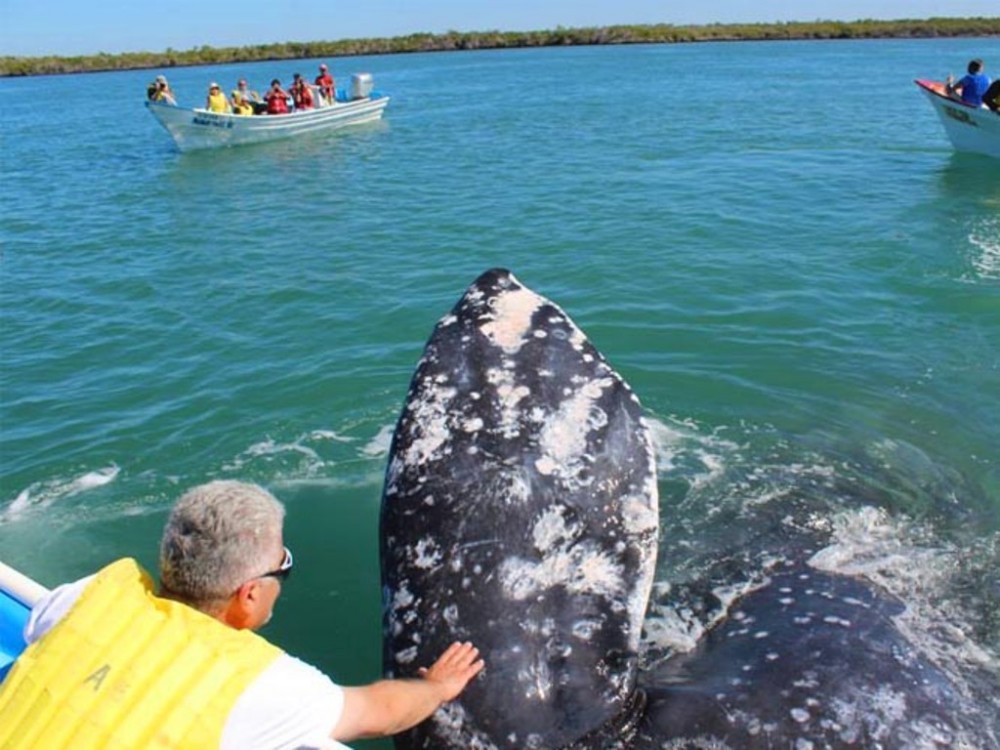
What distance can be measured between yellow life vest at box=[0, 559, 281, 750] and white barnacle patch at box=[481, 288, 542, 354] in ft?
7.78

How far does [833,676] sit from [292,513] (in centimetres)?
537

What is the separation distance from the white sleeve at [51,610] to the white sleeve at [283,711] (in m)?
0.70

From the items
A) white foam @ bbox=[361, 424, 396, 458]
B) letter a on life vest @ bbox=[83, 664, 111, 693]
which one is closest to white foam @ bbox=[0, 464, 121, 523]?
white foam @ bbox=[361, 424, 396, 458]

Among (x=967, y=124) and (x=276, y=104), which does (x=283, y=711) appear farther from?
(x=276, y=104)

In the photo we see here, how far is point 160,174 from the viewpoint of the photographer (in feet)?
91.6

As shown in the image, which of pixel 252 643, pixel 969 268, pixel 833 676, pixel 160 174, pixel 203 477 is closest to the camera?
pixel 252 643

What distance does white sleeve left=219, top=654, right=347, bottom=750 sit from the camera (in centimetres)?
286

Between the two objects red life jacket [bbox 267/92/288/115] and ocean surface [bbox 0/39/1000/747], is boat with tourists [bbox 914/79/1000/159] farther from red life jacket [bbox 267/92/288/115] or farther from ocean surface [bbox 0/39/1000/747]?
red life jacket [bbox 267/92/288/115]

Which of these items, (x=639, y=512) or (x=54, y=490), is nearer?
(x=639, y=512)

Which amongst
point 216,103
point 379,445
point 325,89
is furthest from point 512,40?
point 379,445

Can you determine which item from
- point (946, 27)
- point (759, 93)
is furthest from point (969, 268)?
point (946, 27)

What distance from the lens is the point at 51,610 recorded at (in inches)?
126

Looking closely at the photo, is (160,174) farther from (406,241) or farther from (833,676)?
(833,676)

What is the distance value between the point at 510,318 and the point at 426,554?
1374mm
